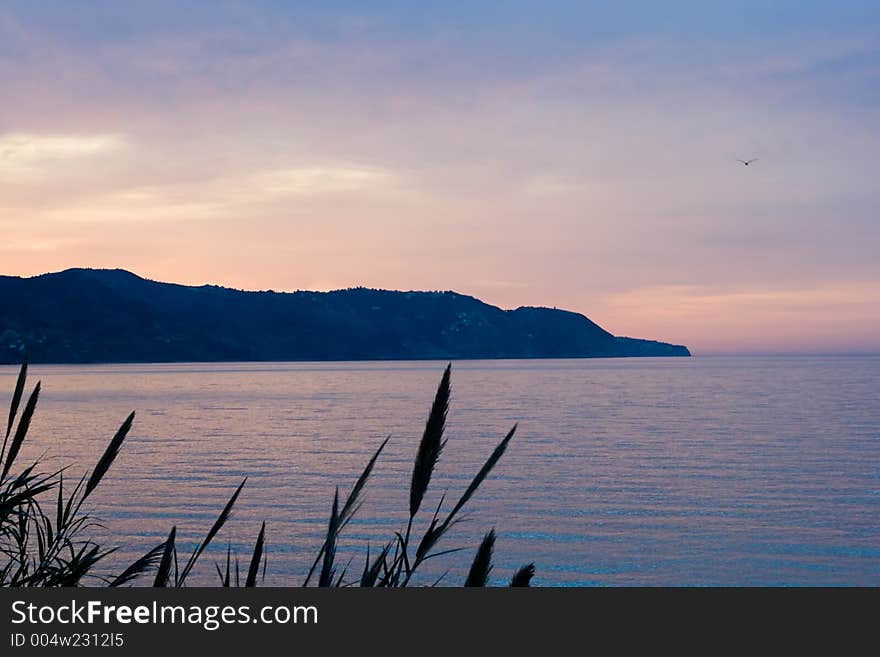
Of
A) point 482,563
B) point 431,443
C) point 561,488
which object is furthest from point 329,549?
point 561,488

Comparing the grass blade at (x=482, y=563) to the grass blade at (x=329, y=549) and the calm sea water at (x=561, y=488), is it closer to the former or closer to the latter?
the grass blade at (x=329, y=549)

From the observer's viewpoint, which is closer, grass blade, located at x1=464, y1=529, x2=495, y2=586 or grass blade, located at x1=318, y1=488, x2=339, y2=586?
grass blade, located at x1=464, y1=529, x2=495, y2=586

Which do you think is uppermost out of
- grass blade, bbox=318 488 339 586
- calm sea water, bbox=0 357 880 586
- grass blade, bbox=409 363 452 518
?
grass blade, bbox=409 363 452 518

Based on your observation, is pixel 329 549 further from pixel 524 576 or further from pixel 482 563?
pixel 524 576

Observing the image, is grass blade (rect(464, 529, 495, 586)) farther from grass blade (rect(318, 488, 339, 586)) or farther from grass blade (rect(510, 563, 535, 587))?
grass blade (rect(318, 488, 339, 586))

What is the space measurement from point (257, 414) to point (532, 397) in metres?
34.9

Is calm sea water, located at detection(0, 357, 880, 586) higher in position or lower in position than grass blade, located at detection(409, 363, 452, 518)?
lower

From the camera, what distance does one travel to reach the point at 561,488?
32781mm

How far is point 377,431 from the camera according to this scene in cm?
5669

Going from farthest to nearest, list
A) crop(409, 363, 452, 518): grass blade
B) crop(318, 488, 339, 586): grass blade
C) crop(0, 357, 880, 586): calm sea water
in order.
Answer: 1. crop(0, 357, 880, 586): calm sea water
2. crop(318, 488, 339, 586): grass blade
3. crop(409, 363, 452, 518): grass blade

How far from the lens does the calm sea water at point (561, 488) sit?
21.5 metres

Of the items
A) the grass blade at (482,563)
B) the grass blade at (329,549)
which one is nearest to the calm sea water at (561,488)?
the grass blade at (329,549)

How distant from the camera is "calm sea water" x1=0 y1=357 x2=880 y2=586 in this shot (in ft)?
70.4

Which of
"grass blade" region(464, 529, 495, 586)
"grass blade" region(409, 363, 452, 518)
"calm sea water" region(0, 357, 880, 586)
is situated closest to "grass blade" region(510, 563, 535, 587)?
"grass blade" region(464, 529, 495, 586)
